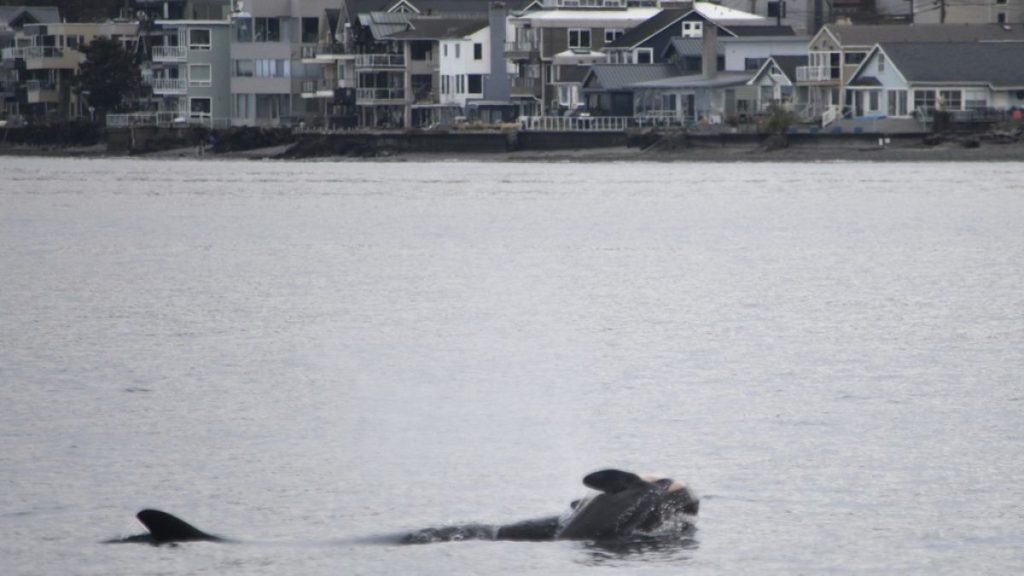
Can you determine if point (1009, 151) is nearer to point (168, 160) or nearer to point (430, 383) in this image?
point (168, 160)

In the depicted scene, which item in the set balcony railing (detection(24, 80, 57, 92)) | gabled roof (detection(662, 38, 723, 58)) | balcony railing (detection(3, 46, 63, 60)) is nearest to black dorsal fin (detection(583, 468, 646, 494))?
gabled roof (detection(662, 38, 723, 58))

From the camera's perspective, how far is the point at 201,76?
13475cm

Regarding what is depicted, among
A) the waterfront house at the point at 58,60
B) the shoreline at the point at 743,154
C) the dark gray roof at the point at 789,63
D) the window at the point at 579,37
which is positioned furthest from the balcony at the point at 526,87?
the waterfront house at the point at 58,60

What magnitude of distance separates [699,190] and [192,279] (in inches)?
1892

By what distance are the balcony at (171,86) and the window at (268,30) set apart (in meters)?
7.91

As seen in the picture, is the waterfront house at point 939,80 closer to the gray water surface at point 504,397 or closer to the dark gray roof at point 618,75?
the dark gray roof at point 618,75

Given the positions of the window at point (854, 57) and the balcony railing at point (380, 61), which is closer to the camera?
the window at point (854, 57)

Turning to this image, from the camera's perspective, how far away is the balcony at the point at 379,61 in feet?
399

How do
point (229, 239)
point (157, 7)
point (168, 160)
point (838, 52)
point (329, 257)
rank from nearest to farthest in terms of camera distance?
point (329, 257) → point (229, 239) → point (838, 52) → point (168, 160) → point (157, 7)

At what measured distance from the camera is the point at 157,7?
142 m

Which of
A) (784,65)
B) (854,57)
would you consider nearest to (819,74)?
(854,57)

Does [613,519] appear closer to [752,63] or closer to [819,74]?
[819,74]

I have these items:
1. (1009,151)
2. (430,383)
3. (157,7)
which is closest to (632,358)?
(430,383)

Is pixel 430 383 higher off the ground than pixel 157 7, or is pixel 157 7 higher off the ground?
pixel 157 7
